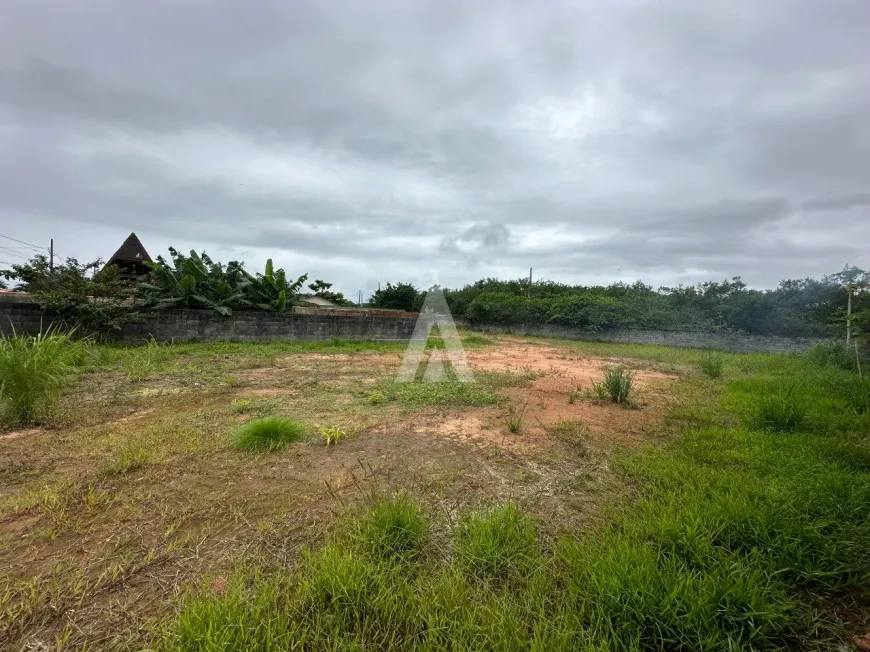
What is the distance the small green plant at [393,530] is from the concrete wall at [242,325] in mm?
8499

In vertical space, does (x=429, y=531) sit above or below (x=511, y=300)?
below

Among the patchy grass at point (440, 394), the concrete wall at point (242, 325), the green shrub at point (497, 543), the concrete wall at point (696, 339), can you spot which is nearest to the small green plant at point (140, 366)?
the concrete wall at point (242, 325)

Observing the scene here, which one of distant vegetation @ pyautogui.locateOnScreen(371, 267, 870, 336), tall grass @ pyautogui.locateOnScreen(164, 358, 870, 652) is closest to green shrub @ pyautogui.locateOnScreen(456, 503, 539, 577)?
tall grass @ pyautogui.locateOnScreen(164, 358, 870, 652)

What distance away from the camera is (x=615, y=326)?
16234 mm

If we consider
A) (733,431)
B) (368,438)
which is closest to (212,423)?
(368,438)

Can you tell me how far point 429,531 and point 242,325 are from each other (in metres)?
9.20

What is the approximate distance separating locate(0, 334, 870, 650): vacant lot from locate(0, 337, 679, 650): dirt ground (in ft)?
0.05

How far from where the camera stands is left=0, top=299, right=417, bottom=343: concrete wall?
7.01m

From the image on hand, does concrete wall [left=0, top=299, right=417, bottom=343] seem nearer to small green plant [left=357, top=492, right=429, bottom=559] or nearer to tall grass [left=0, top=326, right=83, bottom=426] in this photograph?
tall grass [left=0, top=326, right=83, bottom=426]

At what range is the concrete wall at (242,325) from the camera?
23.0 ft

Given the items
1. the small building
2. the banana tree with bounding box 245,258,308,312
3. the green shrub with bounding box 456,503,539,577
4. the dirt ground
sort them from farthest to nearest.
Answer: the small building, the banana tree with bounding box 245,258,308,312, the green shrub with bounding box 456,503,539,577, the dirt ground

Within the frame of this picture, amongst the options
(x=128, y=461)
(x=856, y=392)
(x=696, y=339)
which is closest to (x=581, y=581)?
(x=128, y=461)
